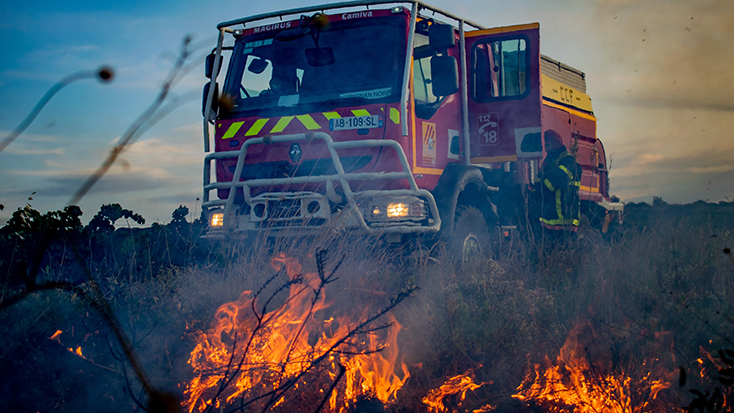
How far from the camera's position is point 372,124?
6023 mm

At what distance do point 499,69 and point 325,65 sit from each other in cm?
248

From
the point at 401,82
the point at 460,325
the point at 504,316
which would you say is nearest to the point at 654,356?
the point at 504,316

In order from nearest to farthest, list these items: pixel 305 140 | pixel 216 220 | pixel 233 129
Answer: pixel 305 140, pixel 216 220, pixel 233 129

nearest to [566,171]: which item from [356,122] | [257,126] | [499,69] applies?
[499,69]

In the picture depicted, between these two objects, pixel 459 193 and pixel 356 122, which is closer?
pixel 356 122

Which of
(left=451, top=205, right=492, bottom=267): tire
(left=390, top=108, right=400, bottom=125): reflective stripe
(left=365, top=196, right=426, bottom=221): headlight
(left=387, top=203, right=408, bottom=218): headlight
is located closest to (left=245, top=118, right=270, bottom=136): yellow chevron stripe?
(left=390, top=108, right=400, bottom=125): reflective stripe

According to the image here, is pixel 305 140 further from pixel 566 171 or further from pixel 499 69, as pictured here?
pixel 566 171

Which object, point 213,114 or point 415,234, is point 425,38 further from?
point 213,114

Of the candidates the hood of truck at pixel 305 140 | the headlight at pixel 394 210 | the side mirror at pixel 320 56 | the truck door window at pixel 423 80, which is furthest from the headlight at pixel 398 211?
the side mirror at pixel 320 56

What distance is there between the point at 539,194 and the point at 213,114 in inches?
170

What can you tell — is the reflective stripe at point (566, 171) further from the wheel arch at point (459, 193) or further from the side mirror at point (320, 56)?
the side mirror at point (320, 56)

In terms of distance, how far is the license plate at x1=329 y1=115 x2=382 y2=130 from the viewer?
602 cm

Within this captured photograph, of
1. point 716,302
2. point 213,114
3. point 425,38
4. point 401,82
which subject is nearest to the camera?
point 716,302

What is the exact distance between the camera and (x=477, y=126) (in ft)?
23.2
